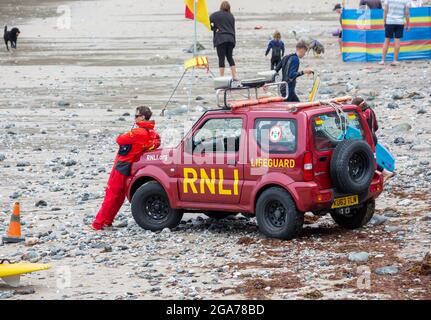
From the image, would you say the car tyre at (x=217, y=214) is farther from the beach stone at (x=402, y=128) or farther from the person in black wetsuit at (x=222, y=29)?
the person in black wetsuit at (x=222, y=29)

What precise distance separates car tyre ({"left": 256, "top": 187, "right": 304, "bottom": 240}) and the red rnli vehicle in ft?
0.04

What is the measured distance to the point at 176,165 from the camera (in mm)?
14398

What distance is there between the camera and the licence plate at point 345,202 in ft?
44.0

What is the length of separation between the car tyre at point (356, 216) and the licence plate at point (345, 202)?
1.29 ft

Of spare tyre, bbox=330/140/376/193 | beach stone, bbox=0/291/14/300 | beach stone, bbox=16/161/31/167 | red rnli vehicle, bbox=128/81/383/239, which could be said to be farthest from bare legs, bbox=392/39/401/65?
beach stone, bbox=0/291/14/300

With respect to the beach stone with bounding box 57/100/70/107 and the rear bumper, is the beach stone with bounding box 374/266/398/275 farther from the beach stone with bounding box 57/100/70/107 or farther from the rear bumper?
the beach stone with bounding box 57/100/70/107

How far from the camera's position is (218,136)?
14242mm

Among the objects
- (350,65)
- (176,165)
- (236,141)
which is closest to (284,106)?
(236,141)

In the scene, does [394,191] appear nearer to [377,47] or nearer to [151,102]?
[151,102]

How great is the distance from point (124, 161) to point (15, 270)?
3.30 meters

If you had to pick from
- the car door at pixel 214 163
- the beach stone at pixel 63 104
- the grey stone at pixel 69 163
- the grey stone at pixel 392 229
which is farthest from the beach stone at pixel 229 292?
the beach stone at pixel 63 104

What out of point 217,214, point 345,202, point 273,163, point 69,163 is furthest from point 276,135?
point 69,163

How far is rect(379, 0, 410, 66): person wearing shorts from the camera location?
28.6 meters

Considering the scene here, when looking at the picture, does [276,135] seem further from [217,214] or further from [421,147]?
[421,147]
